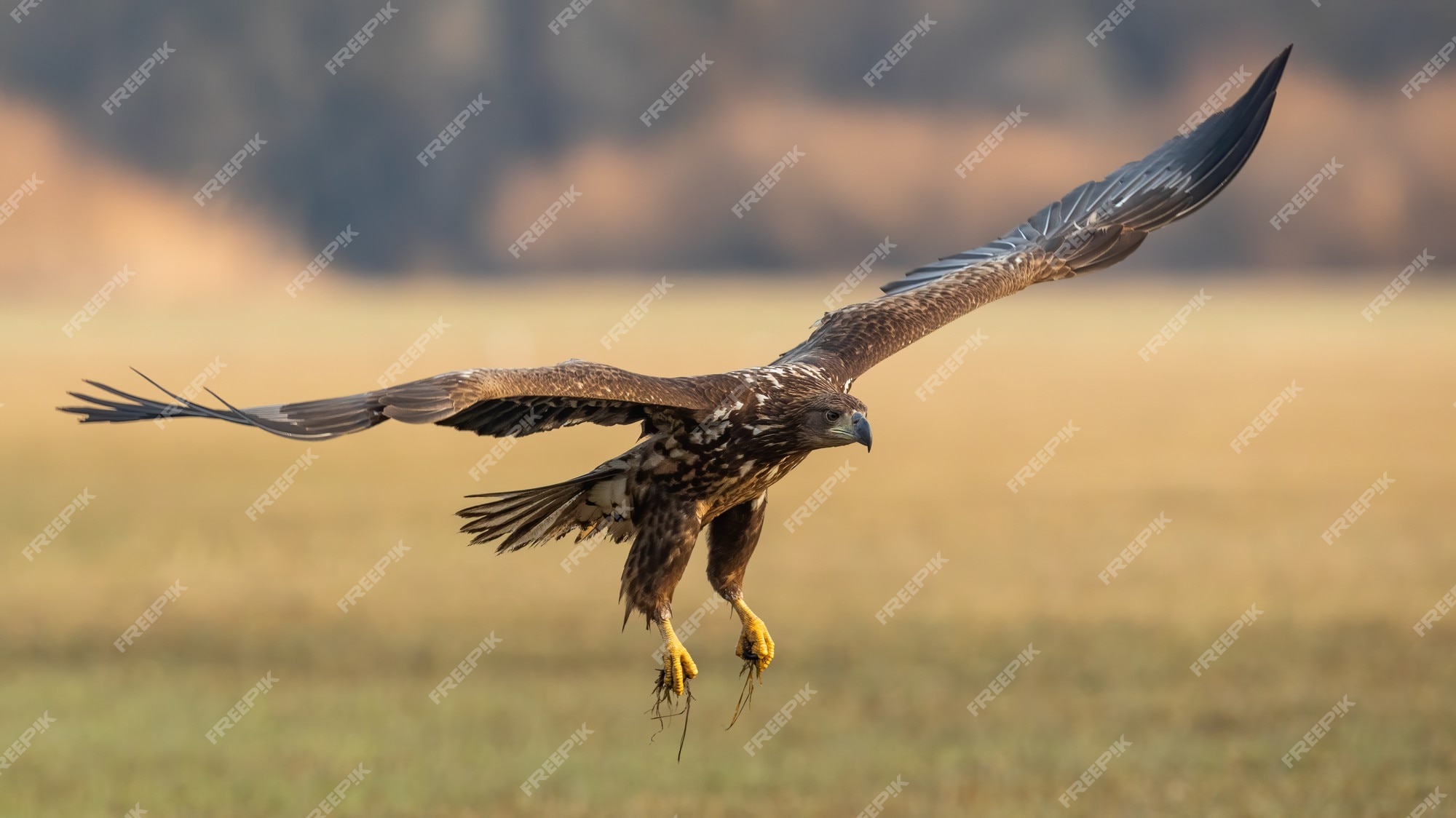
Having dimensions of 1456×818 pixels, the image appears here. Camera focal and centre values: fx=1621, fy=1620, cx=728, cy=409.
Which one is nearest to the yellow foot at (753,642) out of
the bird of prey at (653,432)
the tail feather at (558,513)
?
the bird of prey at (653,432)

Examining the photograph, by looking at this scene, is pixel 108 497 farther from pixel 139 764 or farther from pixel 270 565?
pixel 139 764

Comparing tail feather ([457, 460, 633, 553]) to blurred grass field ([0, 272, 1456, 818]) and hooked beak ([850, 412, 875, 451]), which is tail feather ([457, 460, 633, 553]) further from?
blurred grass field ([0, 272, 1456, 818])

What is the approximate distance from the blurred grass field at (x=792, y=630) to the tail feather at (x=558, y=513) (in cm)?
1115

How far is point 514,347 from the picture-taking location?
80.7 m

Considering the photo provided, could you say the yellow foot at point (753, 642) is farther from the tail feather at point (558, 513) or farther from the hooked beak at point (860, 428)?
the hooked beak at point (860, 428)

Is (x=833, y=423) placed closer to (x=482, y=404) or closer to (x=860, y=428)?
(x=860, y=428)

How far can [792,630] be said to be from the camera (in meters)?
26.8

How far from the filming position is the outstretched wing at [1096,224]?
8914 millimetres

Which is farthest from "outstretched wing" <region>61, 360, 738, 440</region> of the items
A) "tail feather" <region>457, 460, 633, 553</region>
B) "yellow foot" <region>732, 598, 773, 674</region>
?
"yellow foot" <region>732, 598, 773, 674</region>

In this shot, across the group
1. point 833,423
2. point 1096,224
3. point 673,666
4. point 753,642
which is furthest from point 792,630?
point 833,423

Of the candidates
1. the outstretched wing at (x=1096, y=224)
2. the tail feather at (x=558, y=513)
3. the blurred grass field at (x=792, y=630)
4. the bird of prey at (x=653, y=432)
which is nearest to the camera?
the bird of prey at (x=653, y=432)

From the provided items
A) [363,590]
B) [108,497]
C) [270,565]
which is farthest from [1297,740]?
[108,497]

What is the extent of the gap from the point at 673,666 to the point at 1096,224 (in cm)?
523

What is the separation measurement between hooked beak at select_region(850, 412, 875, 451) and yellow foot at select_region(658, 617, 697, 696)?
1075 mm
